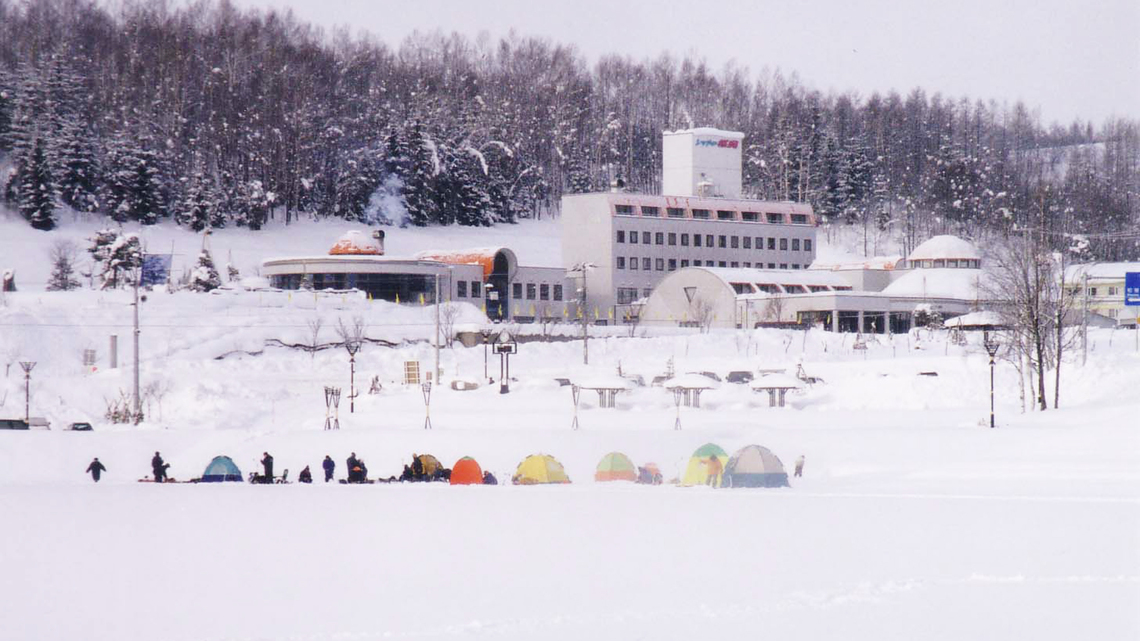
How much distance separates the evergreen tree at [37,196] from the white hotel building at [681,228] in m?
29.3

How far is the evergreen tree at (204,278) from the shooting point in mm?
58938

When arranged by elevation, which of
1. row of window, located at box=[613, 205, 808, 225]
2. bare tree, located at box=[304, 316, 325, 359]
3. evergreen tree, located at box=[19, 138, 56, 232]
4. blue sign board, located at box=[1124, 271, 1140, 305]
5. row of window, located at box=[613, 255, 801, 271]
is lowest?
bare tree, located at box=[304, 316, 325, 359]

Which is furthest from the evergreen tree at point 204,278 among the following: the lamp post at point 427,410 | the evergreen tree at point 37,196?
the lamp post at point 427,410

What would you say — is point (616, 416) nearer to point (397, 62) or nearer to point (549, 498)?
point (549, 498)

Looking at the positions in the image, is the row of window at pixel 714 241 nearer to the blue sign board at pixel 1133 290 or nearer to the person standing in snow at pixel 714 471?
the blue sign board at pixel 1133 290

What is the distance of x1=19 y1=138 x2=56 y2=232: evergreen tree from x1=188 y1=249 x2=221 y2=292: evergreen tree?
19799 millimetres

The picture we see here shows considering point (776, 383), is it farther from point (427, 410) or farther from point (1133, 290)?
point (1133, 290)

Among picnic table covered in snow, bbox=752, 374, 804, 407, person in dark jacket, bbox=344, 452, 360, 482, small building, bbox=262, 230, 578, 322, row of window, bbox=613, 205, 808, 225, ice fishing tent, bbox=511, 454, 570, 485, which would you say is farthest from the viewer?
row of window, bbox=613, 205, 808, 225

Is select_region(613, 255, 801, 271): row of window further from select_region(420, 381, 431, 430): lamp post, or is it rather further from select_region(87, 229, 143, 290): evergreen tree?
select_region(420, 381, 431, 430): lamp post

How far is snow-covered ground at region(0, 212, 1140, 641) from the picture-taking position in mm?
12617

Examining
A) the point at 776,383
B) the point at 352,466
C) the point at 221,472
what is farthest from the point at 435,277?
the point at 352,466

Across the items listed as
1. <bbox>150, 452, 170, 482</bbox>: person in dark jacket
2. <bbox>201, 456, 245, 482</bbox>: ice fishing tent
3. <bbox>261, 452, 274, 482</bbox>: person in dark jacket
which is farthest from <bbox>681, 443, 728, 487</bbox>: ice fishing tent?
<bbox>150, 452, 170, 482</bbox>: person in dark jacket

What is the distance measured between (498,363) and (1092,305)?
42759 mm

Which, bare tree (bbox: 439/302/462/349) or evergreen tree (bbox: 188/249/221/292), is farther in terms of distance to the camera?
evergreen tree (bbox: 188/249/221/292)
